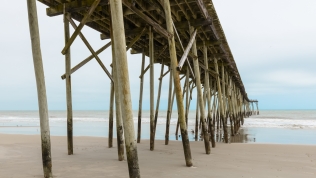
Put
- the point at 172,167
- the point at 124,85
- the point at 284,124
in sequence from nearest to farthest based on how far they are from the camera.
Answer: the point at 124,85 < the point at 172,167 < the point at 284,124

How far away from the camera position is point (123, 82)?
10.2 feet

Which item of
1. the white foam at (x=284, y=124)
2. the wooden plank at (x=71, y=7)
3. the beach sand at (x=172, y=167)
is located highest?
the wooden plank at (x=71, y=7)

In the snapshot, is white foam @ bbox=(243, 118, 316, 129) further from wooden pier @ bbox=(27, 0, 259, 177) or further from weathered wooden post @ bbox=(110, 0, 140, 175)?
weathered wooden post @ bbox=(110, 0, 140, 175)

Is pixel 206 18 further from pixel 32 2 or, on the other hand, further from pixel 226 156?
pixel 32 2

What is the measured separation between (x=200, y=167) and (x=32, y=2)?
3923mm

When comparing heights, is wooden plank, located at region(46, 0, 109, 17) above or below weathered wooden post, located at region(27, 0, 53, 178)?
above

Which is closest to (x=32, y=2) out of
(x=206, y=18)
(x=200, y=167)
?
(x=200, y=167)

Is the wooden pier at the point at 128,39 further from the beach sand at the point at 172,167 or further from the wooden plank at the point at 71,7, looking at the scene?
the beach sand at the point at 172,167

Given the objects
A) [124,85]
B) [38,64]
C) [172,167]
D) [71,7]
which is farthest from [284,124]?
[38,64]

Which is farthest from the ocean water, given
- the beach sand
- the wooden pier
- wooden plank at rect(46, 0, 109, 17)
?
wooden plank at rect(46, 0, 109, 17)

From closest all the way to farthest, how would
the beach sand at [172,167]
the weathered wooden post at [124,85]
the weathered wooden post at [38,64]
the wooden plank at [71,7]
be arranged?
1. the weathered wooden post at [124,85]
2. the weathered wooden post at [38,64]
3. the beach sand at [172,167]
4. the wooden plank at [71,7]

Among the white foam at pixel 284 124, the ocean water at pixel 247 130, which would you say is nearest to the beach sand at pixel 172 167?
the ocean water at pixel 247 130

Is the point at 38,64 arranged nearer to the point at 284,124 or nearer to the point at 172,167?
the point at 172,167

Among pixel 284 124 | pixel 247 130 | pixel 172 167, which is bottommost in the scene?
pixel 284 124
